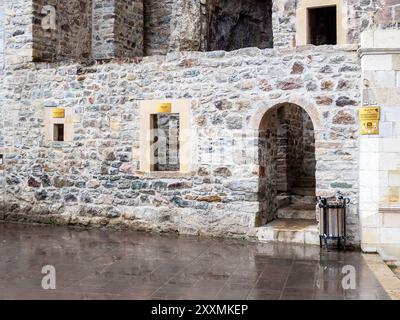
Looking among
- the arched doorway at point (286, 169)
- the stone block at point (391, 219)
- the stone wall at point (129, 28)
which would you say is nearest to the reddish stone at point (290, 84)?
the arched doorway at point (286, 169)

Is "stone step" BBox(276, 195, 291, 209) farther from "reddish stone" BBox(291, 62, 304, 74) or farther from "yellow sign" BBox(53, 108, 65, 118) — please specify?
"yellow sign" BBox(53, 108, 65, 118)

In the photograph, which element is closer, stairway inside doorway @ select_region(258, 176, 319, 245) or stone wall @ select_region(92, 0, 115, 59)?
stairway inside doorway @ select_region(258, 176, 319, 245)

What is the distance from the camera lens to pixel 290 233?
798 cm

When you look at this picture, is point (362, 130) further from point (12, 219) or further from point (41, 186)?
point (12, 219)

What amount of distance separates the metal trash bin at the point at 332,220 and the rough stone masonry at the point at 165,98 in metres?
0.30

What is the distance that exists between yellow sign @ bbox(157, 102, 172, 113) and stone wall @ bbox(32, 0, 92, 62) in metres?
2.77

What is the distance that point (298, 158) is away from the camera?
11352 mm

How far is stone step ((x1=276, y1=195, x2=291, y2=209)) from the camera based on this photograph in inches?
375

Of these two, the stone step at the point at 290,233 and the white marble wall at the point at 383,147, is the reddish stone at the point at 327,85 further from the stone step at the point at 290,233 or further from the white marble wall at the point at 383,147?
the stone step at the point at 290,233

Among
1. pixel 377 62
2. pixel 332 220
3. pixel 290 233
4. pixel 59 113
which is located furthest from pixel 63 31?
pixel 332 220

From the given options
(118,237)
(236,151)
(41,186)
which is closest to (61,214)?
(41,186)

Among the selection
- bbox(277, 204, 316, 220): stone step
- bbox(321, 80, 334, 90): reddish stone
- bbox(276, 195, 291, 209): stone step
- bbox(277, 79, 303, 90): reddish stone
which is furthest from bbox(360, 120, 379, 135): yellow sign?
bbox(276, 195, 291, 209): stone step

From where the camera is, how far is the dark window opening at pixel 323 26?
38.4ft
